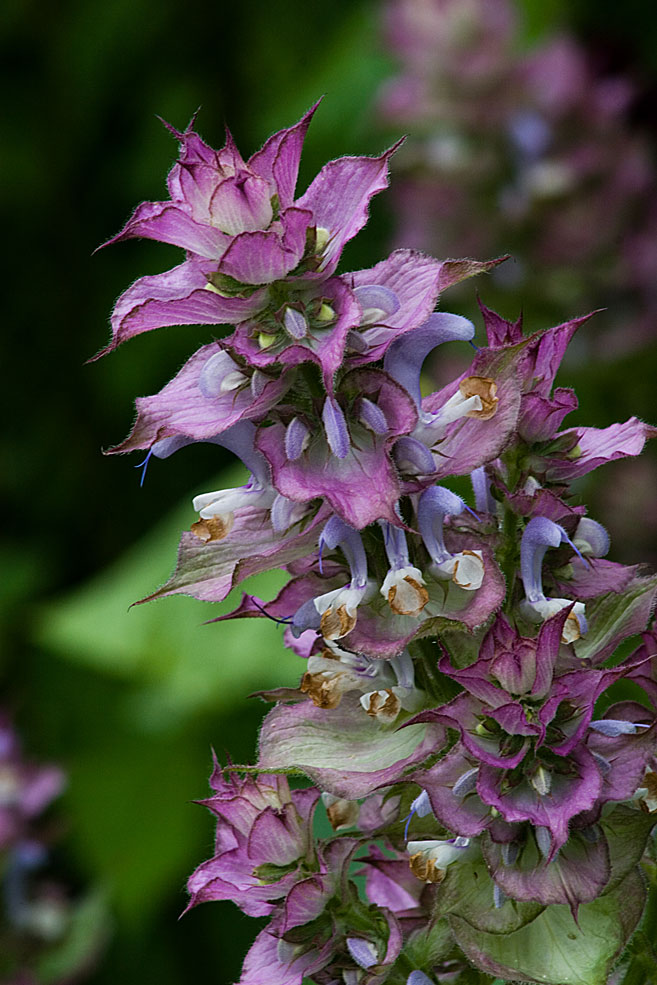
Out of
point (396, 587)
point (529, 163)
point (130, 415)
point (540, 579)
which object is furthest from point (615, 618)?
point (130, 415)

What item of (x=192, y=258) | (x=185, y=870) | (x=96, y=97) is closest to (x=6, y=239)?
(x=96, y=97)

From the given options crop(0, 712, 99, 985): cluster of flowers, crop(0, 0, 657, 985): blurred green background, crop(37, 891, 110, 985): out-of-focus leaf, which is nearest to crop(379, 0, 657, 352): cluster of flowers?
crop(0, 0, 657, 985): blurred green background

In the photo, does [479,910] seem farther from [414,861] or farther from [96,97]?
[96,97]

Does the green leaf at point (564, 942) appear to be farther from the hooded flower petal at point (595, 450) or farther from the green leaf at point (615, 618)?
the hooded flower petal at point (595, 450)

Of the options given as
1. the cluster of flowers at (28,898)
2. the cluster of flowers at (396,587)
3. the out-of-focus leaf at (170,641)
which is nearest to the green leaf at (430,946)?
the cluster of flowers at (396,587)

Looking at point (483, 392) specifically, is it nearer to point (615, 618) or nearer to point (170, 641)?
point (615, 618)

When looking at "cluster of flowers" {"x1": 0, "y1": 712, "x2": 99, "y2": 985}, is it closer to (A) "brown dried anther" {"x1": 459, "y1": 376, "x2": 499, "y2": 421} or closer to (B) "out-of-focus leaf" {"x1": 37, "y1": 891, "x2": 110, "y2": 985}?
(B) "out-of-focus leaf" {"x1": 37, "y1": 891, "x2": 110, "y2": 985}
